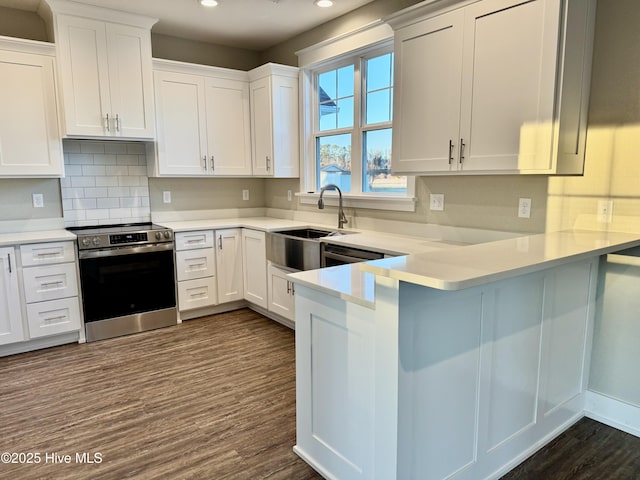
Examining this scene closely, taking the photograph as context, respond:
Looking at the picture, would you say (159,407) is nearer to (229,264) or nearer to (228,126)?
(229,264)

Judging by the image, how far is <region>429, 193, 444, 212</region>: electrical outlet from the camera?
9.94 ft

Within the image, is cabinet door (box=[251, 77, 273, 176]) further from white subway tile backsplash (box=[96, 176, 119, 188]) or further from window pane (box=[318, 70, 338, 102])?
white subway tile backsplash (box=[96, 176, 119, 188])

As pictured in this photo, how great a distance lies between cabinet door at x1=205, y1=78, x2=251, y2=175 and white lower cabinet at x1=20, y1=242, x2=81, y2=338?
1581 mm

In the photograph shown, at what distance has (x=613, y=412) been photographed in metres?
2.32

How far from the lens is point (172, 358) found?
3.21 metres

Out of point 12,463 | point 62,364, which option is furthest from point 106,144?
point 12,463

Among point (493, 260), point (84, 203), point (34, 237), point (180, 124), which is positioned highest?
point (180, 124)

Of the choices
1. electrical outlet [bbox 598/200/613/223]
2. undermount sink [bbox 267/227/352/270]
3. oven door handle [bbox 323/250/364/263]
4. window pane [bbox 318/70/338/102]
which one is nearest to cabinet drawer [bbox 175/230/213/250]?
undermount sink [bbox 267/227/352/270]

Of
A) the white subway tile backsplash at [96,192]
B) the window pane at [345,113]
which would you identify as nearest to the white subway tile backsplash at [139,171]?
the white subway tile backsplash at [96,192]

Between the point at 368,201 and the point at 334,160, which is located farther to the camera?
the point at 334,160

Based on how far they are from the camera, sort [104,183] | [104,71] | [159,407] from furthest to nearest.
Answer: [104,183] → [104,71] → [159,407]

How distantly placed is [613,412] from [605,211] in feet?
3.55

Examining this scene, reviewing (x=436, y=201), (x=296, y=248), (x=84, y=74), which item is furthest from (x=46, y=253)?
(x=436, y=201)

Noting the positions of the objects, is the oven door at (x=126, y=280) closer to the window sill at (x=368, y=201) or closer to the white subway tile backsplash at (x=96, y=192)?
the white subway tile backsplash at (x=96, y=192)
